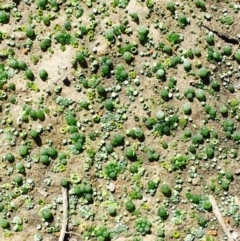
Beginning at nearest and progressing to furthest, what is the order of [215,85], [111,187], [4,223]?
[4,223]
[111,187]
[215,85]

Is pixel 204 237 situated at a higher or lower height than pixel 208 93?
lower

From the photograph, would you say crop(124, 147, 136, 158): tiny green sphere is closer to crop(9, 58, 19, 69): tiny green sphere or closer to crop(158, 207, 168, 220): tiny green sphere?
crop(158, 207, 168, 220): tiny green sphere

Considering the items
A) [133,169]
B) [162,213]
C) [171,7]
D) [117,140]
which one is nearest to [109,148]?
[117,140]

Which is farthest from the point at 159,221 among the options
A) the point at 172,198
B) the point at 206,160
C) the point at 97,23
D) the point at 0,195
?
the point at 97,23

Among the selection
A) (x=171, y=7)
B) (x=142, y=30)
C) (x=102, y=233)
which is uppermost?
(x=171, y=7)

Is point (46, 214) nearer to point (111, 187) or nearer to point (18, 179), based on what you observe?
point (18, 179)

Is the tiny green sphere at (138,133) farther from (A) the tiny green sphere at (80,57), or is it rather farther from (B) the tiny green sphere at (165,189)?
(A) the tiny green sphere at (80,57)

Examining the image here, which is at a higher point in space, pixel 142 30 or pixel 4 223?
pixel 142 30

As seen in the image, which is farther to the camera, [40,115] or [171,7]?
[171,7]

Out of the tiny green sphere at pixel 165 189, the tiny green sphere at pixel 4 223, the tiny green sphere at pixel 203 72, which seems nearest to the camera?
the tiny green sphere at pixel 4 223

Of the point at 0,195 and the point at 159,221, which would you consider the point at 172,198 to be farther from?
the point at 0,195

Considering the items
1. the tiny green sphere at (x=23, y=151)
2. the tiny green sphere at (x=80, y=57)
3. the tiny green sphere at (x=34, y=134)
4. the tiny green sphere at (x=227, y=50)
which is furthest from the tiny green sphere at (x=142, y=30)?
the tiny green sphere at (x=23, y=151)
